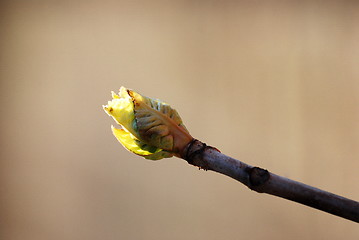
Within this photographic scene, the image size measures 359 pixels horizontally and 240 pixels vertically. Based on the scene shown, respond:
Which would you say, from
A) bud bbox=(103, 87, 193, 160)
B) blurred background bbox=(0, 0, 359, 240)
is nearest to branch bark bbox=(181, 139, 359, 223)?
bud bbox=(103, 87, 193, 160)

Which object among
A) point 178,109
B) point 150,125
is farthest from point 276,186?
point 178,109

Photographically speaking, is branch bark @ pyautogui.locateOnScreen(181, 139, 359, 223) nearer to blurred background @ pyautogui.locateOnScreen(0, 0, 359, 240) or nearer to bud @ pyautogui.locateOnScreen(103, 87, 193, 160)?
bud @ pyautogui.locateOnScreen(103, 87, 193, 160)

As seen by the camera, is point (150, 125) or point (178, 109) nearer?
point (150, 125)

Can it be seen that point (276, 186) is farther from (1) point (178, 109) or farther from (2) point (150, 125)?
(1) point (178, 109)

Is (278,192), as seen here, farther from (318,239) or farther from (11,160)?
(11,160)

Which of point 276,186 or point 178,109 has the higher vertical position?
point 178,109
